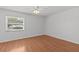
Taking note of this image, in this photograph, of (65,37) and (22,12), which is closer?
(22,12)

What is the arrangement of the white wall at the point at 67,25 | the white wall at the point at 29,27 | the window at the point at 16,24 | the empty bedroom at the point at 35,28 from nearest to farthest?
the window at the point at 16,24 → the empty bedroom at the point at 35,28 → the white wall at the point at 29,27 → the white wall at the point at 67,25

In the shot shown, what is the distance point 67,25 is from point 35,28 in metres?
2.57

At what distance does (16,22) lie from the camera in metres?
2.49

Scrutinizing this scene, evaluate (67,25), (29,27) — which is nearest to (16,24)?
(29,27)

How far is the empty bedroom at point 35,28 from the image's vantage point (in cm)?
270

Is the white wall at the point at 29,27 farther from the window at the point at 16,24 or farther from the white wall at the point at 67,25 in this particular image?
the white wall at the point at 67,25

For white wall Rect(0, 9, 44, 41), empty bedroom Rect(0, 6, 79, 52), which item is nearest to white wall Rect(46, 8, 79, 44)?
empty bedroom Rect(0, 6, 79, 52)

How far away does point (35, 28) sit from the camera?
3137 millimetres

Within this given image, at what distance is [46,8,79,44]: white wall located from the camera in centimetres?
450

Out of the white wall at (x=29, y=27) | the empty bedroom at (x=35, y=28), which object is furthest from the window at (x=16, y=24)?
the white wall at (x=29, y=27)
